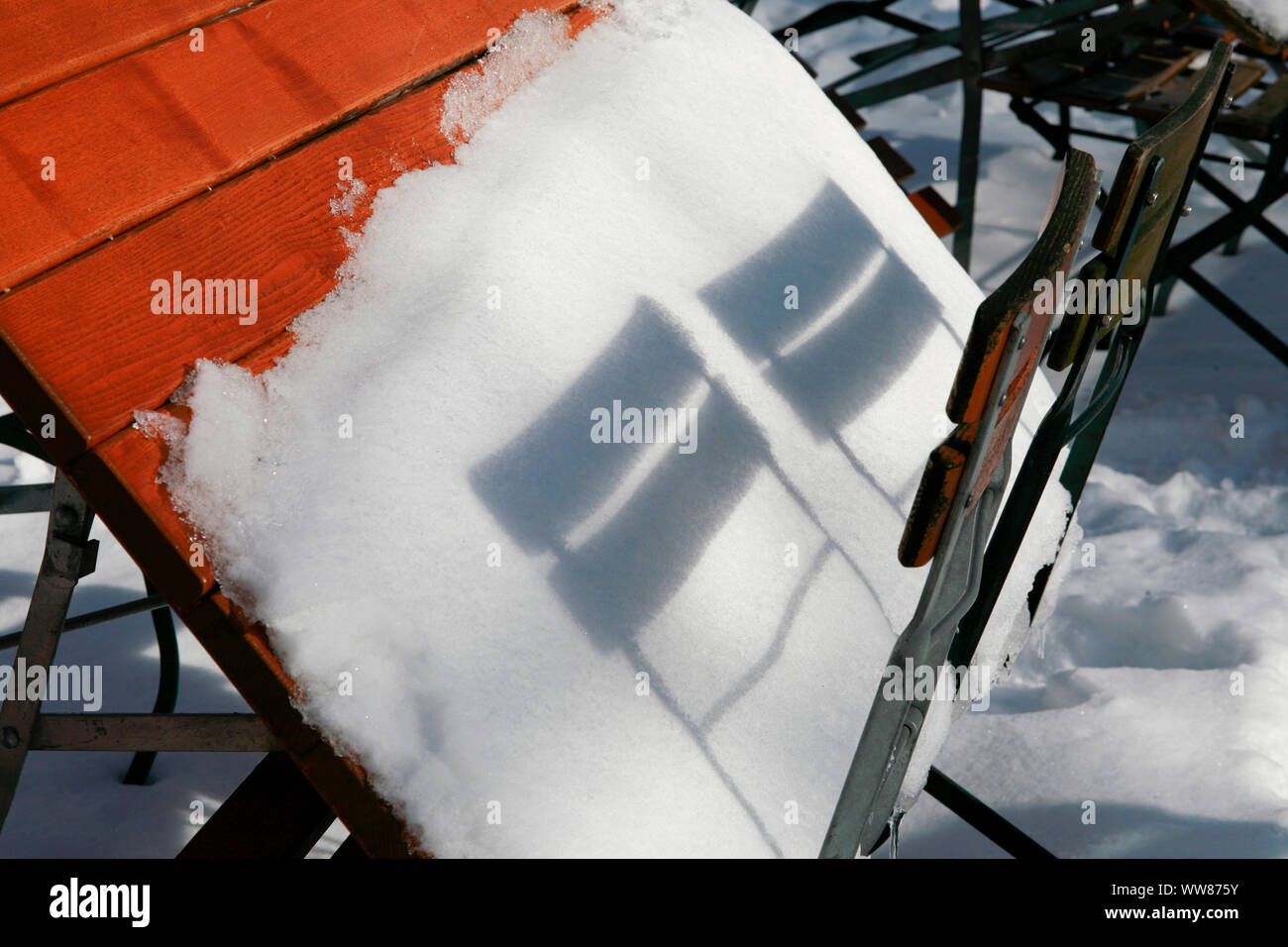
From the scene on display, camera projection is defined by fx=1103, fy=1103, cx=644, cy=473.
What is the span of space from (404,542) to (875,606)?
64 centimetres

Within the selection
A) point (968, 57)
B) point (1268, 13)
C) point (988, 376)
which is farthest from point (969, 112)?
point (988, 376)

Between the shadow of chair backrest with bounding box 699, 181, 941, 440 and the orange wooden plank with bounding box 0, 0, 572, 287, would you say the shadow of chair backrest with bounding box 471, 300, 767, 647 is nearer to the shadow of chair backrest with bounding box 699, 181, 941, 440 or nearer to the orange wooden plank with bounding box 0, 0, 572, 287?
the shadow of chair backrest with bounding box 699, 181, 941, 440

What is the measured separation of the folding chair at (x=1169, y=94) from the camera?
10.6ft

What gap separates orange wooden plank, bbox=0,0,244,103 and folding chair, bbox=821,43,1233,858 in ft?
3.34

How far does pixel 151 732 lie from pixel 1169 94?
3.59 m

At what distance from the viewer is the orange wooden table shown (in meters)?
1.06

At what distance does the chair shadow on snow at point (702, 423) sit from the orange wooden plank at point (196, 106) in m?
0.46

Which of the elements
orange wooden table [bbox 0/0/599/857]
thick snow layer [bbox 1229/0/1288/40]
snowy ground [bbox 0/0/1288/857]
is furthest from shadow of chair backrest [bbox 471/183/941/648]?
thick snow layer [bbox 1229/0/1288/40]

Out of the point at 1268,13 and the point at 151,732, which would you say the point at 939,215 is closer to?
the point at 1268,13

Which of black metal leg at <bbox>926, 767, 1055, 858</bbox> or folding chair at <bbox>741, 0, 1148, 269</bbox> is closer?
black metal leg at <bbox>926, 767, 1055, 858</bbox>

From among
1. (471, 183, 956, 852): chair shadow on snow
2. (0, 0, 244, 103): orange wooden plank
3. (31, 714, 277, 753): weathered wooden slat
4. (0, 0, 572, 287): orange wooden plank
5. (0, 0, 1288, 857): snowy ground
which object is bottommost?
(0, 0, 1288, 857): snowy ground

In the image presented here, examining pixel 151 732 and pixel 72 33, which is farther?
pixel 151 732

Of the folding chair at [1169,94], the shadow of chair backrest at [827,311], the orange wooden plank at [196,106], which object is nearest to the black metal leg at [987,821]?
the shadow of chair backrest at [827,311]

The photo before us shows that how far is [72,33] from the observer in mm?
1245
